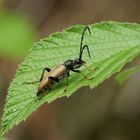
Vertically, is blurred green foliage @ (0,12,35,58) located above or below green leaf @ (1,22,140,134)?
above

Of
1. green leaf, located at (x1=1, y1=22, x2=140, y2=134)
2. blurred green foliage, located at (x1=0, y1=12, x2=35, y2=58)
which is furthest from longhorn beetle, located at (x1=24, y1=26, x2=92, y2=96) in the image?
blurred green foliage, located at (x1=0, y1=12, x2=35, y2=58)

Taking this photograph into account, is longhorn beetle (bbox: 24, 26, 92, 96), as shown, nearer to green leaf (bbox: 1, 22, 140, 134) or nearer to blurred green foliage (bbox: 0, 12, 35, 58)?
green leaf (bbox: 1, 22, 140, 134)

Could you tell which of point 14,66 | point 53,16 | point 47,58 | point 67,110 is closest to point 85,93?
point 67,110

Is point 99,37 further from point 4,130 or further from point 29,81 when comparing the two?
point 4,130

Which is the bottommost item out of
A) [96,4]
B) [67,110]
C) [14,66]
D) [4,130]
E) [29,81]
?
[4,130]

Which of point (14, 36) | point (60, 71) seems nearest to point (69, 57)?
point (60, 71)
